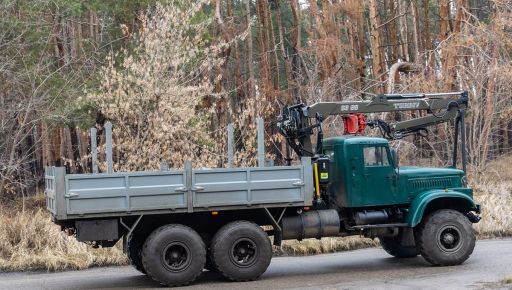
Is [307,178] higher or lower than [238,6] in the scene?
lower

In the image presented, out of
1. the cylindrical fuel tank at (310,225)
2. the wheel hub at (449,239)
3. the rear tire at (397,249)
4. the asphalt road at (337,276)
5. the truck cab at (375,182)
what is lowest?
the asphalt road at (337,276)

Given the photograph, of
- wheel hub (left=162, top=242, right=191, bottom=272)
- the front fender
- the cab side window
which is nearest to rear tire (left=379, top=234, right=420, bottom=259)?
the front fender

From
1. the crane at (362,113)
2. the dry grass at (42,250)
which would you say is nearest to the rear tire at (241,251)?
the crane at (362,113)

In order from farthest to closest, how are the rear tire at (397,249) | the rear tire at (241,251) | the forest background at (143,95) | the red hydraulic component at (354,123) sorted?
the forest background at (143,95), the rear tire at (397,249), the red hydraulic component at (354,123), the rear tire at (241,251)

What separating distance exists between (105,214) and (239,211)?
2.22 meters

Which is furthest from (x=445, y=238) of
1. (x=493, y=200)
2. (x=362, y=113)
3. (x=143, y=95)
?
(x=143, y=95)

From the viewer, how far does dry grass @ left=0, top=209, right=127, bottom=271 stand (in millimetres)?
13922

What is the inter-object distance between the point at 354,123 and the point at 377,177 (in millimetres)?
1423

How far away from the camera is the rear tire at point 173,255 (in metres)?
11.2

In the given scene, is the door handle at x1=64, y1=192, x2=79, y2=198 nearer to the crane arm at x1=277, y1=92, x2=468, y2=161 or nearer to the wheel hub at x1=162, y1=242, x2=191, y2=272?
the wheel hub at x1=162, y1=242, x2=191, y2=272

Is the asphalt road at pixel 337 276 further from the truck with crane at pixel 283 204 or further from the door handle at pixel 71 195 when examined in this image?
the door handle at pixel 71 195

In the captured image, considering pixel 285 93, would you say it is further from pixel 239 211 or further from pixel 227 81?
pixel 239 211

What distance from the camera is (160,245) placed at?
11.2 m

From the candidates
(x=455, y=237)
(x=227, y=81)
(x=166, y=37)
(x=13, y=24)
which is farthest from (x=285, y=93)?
(x=455, y=237)
